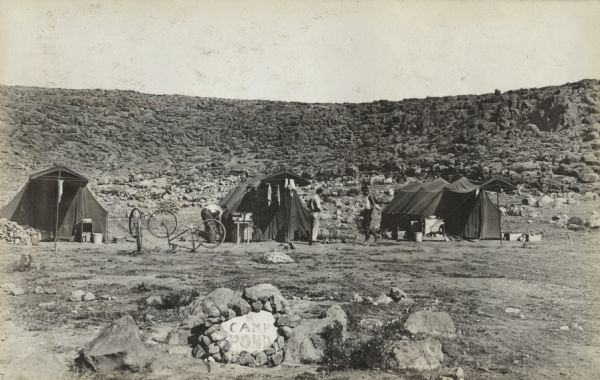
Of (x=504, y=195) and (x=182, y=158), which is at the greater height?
(x=182, y=158)

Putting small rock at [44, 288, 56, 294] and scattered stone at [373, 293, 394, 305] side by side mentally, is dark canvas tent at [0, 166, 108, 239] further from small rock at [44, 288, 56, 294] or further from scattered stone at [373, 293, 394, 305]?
scattered stone at [373, 293, 394, 305]

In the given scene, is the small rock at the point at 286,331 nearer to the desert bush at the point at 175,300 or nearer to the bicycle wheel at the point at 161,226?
the desert bush at the point at 175,300

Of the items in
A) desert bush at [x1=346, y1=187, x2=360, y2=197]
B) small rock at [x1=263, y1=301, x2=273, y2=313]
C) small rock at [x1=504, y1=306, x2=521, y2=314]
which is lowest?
small rock at [x1=504, y1=306, x2=521, y2=314]

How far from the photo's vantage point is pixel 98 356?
6.08 meters

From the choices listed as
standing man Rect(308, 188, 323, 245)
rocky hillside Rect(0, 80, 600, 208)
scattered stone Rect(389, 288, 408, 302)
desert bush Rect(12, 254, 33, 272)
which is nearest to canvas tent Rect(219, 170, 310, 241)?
standing man Rect(308, 188, 323, 245)

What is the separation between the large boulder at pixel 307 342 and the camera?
6.59 metres

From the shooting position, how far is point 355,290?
1004cm

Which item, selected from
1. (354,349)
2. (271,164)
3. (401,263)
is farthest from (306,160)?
(354,349)

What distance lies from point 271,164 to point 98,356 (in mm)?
40232

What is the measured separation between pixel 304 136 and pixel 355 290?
4378 cm

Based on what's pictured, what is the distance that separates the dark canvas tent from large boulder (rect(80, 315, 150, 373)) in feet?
36.7

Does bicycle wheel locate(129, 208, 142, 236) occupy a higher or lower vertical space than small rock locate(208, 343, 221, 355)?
higher

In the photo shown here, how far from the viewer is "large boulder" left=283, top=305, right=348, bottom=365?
6586mm

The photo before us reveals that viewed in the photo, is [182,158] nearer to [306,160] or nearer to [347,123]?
[306,160]
